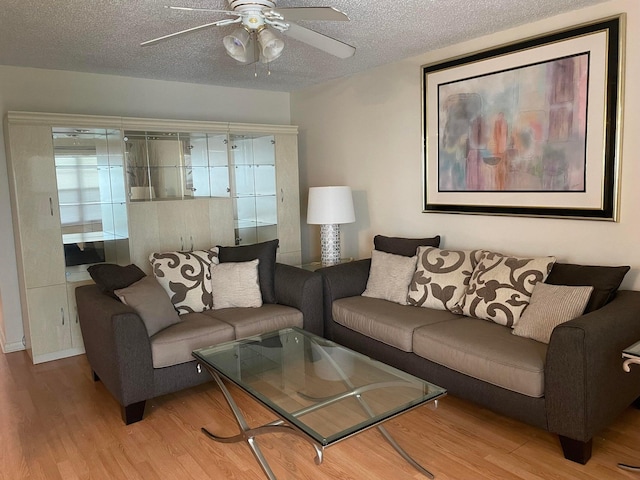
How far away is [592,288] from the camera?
8.38 feet

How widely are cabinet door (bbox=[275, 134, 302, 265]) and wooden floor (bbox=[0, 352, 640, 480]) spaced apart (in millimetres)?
2108

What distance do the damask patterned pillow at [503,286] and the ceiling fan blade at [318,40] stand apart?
1.58m

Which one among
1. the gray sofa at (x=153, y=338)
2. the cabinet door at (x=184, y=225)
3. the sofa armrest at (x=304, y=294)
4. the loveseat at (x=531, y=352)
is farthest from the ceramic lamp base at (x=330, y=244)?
the cabinet door at (x=184, y=225)

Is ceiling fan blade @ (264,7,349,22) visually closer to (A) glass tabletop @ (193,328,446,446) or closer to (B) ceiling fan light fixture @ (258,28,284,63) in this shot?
(B) ceiling fan light fixture @ (258,28,284,63)

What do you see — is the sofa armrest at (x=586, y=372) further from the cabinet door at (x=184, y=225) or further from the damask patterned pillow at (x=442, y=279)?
the cabinet door at (x=184, y=225)

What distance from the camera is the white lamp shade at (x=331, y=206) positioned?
13.6 ft

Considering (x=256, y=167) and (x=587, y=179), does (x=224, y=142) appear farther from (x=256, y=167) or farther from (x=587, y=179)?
(x=587, y=179)

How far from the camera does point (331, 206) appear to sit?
163 inches

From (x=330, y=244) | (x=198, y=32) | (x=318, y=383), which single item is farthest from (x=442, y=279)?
(x=198, y=32)

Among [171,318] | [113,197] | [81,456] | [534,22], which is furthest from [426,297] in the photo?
[113,197]

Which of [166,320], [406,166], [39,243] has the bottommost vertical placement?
[166,320]

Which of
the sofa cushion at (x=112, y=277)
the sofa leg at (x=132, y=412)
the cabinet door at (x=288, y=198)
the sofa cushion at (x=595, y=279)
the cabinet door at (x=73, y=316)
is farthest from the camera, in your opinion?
the cabinet door at (x=288, y=198)

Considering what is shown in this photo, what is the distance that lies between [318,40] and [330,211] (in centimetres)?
180

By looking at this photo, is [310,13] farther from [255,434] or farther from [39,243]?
[39,243]
